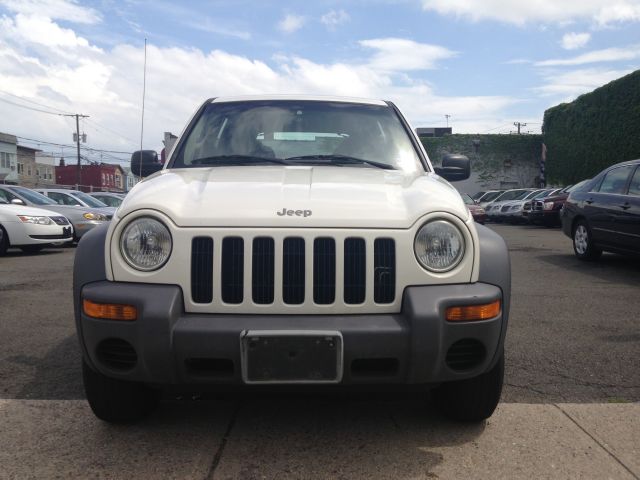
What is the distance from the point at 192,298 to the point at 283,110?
1914 mm

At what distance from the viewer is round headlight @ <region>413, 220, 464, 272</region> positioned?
8.43 ft

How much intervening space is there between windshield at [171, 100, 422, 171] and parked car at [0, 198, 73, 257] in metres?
8.66

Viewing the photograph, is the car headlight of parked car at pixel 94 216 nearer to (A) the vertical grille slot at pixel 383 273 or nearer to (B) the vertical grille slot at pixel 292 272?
(B) the vertical grille slot at pixel 292 272

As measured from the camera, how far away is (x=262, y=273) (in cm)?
250

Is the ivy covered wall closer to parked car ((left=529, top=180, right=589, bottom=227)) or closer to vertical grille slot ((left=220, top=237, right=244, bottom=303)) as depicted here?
parked car ((left=529, top=180, right=589, bottom=227))

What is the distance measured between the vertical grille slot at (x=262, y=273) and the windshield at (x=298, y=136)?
1121 mm

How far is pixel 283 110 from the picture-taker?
4027mm

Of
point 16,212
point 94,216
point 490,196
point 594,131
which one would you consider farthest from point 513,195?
point 16,212

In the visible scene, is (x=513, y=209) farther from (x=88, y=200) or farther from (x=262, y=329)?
(x=262, y=329)

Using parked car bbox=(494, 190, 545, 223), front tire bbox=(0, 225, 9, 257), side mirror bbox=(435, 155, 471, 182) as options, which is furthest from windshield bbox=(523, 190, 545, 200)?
side mirror bbox=(435, 155, 471, 182)

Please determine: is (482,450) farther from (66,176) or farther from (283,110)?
(66,176)

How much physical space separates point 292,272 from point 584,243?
799 centimetres

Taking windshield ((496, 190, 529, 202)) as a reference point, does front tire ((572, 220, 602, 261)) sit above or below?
below

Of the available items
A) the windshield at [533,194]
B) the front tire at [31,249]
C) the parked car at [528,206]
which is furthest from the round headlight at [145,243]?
the windshield at [533,194]
